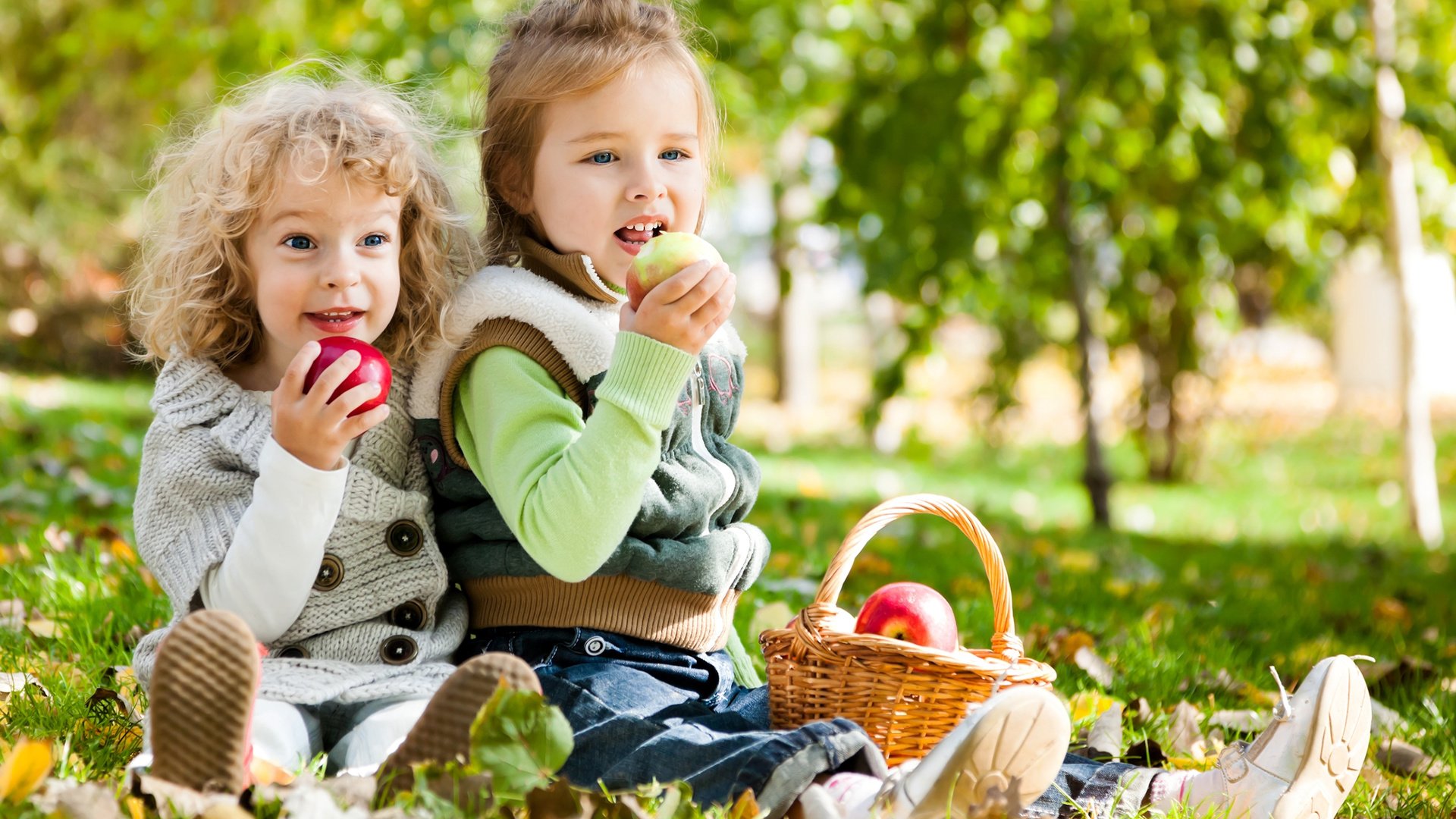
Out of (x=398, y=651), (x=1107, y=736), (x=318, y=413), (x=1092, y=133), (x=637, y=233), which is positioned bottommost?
(x=1107, y=736)

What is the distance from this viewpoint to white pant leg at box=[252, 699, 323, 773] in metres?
1.87

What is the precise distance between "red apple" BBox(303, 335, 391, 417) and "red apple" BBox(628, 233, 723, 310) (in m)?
0.39

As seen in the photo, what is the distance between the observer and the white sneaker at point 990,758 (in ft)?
5.43

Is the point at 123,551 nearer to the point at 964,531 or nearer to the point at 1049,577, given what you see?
the point at 964,531

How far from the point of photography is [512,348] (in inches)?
81.9

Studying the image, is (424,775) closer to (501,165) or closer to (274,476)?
(274,476)

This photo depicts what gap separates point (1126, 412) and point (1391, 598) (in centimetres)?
431

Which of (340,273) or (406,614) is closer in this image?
(340,273)

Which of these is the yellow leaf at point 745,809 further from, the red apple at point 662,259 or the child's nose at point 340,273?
the child's nose at point 340,273

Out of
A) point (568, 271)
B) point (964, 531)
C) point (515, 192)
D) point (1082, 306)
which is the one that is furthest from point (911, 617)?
point (1082, 306)

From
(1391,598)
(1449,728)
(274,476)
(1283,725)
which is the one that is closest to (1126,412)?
(1391,598)

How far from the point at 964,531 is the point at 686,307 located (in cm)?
62

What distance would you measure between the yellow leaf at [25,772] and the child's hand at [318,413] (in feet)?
1.73

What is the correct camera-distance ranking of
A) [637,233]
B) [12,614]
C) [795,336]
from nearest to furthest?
[637,233] < [12,614] < [795,336]
